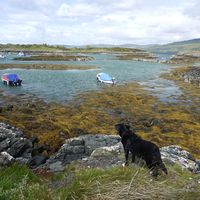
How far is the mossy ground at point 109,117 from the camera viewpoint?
43.8 ft

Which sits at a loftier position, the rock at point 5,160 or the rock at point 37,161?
the rock at point 5,160

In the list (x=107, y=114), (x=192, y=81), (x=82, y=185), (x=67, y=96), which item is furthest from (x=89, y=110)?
(x=192, y=81)

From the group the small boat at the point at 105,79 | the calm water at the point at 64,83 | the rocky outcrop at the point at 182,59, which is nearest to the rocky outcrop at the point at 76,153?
the calm water at the point at 64,83

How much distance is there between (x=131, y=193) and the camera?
271cm

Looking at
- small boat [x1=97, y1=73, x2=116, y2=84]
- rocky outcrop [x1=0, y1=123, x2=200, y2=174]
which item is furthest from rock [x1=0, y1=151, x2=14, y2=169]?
small boat [x1=97, y1=73, x2=116, y2=84]

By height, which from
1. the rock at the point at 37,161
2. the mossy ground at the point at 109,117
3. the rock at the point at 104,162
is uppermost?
the rock at the point at 104,162

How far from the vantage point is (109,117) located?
17938mm

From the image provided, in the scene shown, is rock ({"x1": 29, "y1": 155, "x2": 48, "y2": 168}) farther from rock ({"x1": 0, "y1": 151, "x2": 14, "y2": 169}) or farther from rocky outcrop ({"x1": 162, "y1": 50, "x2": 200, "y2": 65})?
rocky outcrop ({"x1": 162, "y1": 50, "x2": 200, "y2": 65})

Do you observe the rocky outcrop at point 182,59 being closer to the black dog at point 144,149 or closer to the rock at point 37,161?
the black dog at point 144,149

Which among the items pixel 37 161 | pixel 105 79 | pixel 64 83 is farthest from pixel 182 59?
pixel 37 161

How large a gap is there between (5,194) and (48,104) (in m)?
19.8

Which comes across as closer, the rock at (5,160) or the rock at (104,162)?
the rock at (104,162)

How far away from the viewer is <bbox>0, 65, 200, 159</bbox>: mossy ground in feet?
Result: 43.8

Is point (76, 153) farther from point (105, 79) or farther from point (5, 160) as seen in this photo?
point (105, 79)
